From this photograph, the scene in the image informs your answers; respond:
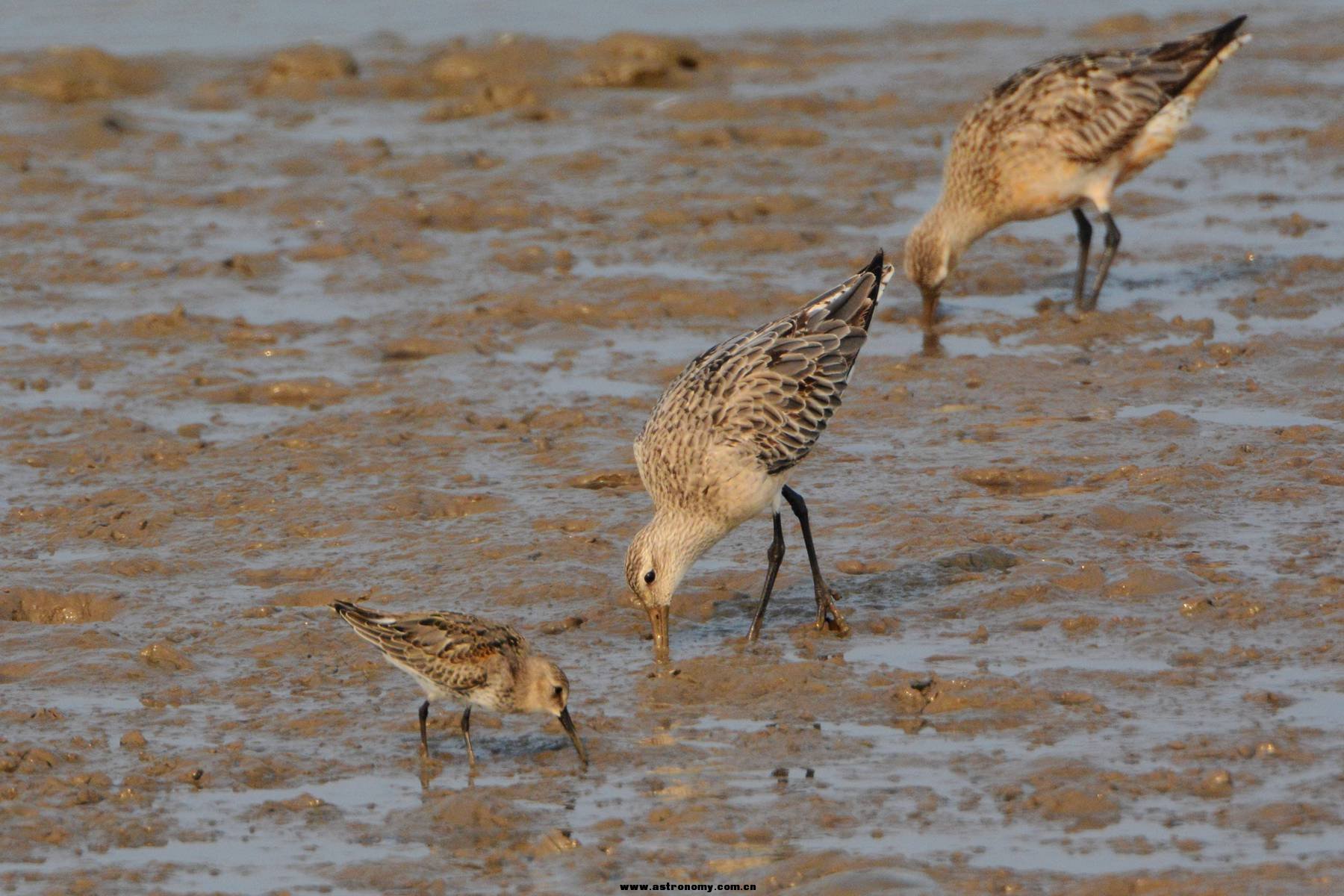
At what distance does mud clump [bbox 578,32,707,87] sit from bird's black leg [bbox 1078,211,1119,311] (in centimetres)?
672

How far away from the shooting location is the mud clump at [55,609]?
26.5ft

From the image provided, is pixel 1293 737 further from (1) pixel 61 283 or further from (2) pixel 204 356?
(1) pixel 61 283

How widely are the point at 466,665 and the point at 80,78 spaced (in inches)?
509

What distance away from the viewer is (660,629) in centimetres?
767

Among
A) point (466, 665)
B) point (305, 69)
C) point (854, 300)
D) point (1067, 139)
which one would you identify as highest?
point (1067, 139)

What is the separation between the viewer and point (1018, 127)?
1240 cm

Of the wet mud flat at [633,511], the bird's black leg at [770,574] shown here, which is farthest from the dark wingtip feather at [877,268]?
the bird's black leg at [770,574]

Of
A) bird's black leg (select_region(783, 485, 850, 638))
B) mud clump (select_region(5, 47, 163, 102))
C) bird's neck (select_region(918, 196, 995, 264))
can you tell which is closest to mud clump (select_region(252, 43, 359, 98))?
mud clump (select_region(5, 47, 163, 102))

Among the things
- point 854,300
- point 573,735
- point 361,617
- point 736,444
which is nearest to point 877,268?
point 854,300

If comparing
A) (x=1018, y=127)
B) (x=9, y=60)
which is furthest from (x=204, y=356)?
(x=9, y=60)

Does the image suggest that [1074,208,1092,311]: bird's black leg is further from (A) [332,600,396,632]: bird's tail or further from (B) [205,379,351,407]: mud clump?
(A) [332,600,396,632]: bird's tail

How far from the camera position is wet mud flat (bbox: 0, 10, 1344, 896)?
614 cm

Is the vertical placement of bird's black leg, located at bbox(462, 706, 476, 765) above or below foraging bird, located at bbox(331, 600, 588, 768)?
below

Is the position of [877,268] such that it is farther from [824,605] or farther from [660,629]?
[660,629]
